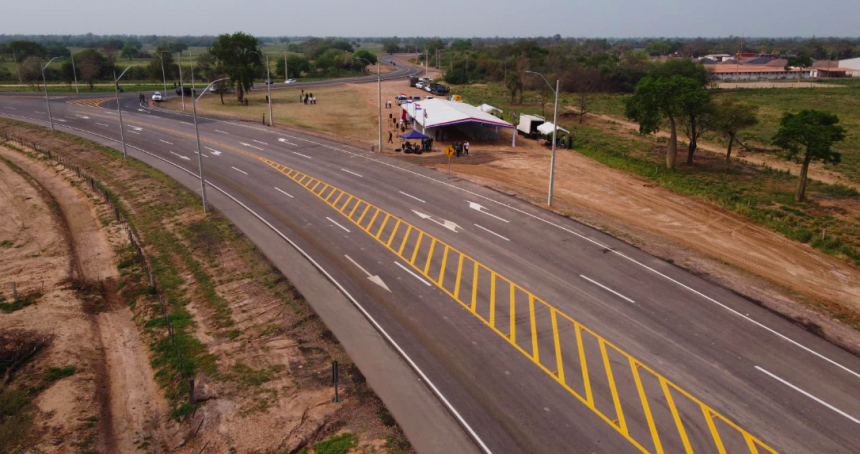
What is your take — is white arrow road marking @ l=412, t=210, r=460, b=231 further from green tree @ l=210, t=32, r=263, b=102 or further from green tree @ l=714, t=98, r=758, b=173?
green tree @ l=210, t=32, r=263, b=102

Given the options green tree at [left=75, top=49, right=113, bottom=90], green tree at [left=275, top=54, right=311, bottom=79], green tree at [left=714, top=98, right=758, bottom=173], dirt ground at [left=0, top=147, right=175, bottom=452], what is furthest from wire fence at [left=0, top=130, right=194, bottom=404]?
green tree at [left=275, top=54, right=311, bottom=79]

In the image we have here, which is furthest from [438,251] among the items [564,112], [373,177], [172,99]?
[172,99]

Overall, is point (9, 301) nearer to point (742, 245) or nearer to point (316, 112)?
point (742, 245)

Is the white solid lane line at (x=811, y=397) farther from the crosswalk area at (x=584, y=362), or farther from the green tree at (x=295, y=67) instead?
the green tree at (x=295, y=67)

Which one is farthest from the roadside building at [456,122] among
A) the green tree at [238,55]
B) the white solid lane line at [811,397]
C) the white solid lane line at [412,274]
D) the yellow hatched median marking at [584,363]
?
the white solid lane line at [811,397]

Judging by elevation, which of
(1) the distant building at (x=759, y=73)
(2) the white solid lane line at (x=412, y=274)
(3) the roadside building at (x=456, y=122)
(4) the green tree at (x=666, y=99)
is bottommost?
(2) the white solid lane line at (x=412, y=274)

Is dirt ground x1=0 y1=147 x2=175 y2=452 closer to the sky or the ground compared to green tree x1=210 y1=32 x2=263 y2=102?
closer to the ground

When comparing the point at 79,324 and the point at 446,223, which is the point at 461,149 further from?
the point at 79,324
